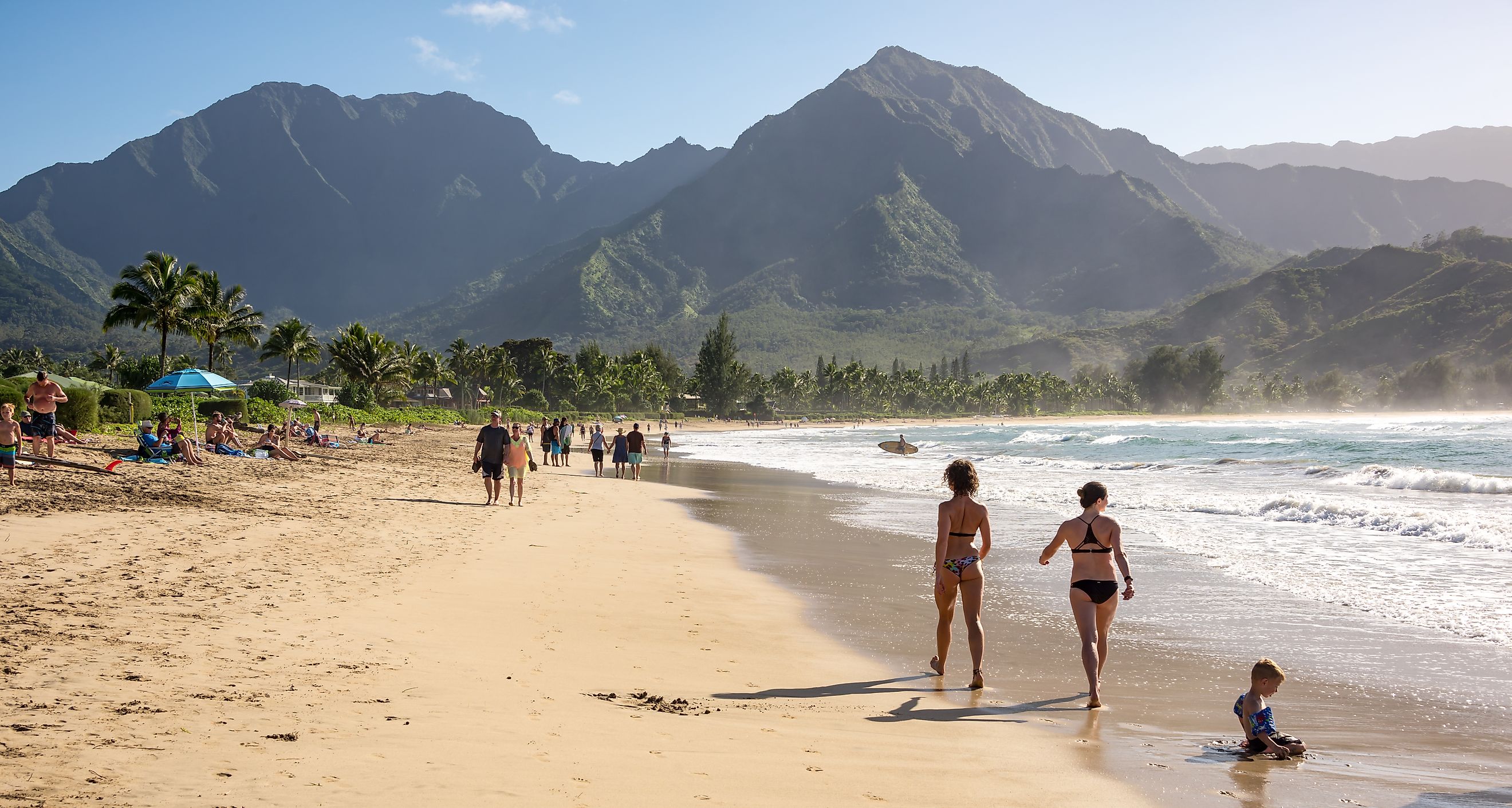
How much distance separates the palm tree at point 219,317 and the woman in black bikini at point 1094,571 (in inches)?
1968

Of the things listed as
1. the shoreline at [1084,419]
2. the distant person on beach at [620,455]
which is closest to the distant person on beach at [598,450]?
the distant person on beach at [620,455]

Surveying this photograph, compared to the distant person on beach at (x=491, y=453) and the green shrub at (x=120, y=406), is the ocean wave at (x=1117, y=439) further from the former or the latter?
the green shrub at (x=120, y=406)

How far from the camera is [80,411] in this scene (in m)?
20.4

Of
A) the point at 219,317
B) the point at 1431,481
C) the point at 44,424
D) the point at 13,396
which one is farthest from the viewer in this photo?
the point at 219,317

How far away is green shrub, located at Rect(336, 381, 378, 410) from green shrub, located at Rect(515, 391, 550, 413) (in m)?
33.2

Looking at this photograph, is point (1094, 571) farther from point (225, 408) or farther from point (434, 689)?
point (225, 408)

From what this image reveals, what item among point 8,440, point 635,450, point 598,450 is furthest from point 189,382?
point 635,450

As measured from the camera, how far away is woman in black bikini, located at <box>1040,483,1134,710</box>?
5.75 m

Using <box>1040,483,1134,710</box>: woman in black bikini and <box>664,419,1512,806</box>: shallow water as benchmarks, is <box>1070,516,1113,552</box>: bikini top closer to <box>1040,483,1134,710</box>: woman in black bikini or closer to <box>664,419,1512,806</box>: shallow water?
<box>1040,483,1134,710</box>: woman in black bikini

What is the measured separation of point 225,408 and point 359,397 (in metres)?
29.8

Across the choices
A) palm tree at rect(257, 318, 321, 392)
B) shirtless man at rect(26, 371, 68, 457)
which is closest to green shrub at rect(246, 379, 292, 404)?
palm tree at rect(257, 318, 321, 392)

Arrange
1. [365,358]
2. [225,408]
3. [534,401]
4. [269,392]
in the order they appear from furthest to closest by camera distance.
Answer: [534,401] < [365,358] < [269,392] < [225,408]

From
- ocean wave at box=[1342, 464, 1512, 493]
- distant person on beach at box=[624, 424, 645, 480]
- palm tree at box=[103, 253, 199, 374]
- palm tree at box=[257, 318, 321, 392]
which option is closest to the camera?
ocean wave at box=[1342, 464, 1512, 493]

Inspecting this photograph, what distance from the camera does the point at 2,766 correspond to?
130 inches
